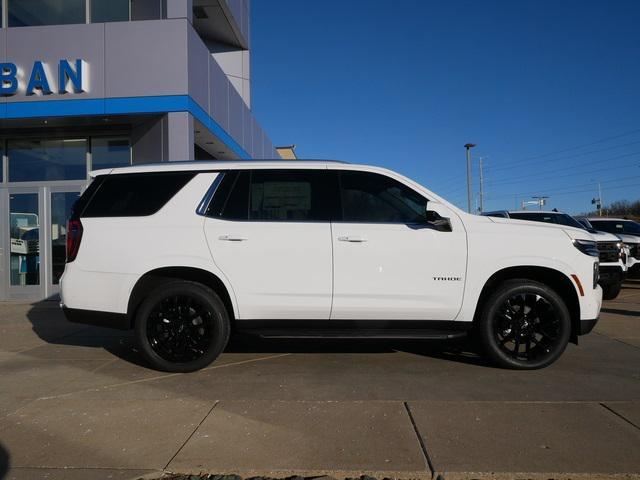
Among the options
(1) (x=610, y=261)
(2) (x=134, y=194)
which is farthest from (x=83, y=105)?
(1) (x=610, y=261)

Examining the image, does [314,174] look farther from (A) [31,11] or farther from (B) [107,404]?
(A) [31,11]

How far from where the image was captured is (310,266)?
180 inches

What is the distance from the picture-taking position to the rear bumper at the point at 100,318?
472cm

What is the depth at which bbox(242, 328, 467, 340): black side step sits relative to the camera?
15.3 feet

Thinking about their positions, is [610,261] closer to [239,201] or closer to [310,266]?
[310,266]

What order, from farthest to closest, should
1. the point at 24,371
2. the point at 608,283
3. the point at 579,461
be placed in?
the point at 608,283 → the point at 24,371 → the point at 579,461

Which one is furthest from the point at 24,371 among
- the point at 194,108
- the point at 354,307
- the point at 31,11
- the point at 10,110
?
the point at 31,11

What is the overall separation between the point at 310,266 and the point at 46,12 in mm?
9745

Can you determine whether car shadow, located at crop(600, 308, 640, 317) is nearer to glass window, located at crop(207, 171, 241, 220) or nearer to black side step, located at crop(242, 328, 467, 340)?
black side step, located at crop(242, 328, 467, 340)

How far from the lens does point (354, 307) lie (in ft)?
15.1

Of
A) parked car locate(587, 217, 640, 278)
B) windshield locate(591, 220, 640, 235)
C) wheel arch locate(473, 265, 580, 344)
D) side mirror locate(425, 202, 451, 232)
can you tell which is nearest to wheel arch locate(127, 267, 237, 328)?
side mirror locate(425, 202, 451, 232)

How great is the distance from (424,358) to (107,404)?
3209mm

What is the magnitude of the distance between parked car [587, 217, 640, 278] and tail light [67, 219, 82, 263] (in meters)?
12.0

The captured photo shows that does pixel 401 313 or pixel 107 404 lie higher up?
pixel 401 313
